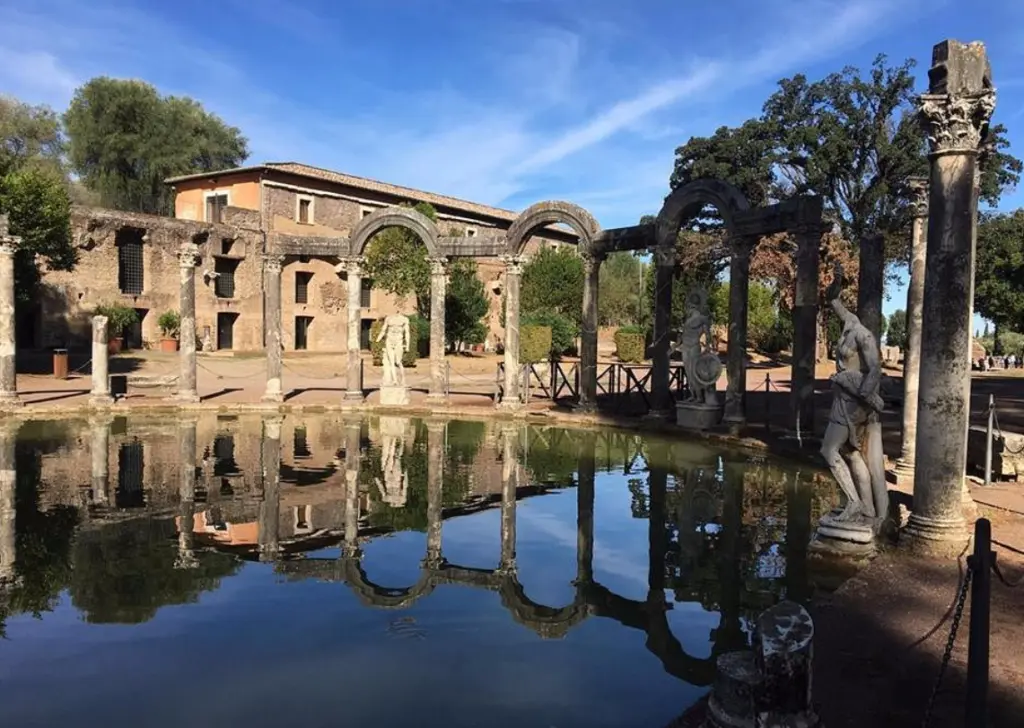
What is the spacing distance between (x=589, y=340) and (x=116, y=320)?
23.2 m

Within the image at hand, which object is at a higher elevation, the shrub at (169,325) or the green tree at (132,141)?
the green tree at (132,141)

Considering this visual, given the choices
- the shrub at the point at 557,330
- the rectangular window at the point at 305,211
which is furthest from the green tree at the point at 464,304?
the rectangular window at the point at 305,211

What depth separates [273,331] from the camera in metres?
19.9

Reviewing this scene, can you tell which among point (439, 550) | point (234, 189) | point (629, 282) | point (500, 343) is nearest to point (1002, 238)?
point (500, 343)

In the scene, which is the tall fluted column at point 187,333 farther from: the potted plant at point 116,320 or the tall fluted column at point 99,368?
the potted plant at point 116,320

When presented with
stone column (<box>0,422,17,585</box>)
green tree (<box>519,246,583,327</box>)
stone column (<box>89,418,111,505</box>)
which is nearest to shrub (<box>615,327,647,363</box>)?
green tree (<box>519,246,583,327</box>)

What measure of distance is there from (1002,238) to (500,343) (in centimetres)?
2699

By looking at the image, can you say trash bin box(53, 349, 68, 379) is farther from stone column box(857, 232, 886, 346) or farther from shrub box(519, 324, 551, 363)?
stone column box(857, 232, 886, 346)

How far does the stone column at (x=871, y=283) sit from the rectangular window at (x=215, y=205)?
3559 centimetres

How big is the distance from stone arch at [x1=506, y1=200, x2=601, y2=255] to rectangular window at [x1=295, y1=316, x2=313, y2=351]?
24.7 metres

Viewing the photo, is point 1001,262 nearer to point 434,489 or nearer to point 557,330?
point 557,330

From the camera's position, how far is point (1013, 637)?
17.5 ft

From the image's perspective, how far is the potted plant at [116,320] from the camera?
32094mm

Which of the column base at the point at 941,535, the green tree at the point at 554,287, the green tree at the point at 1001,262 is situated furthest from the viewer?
the green tree at the point at 554,287
